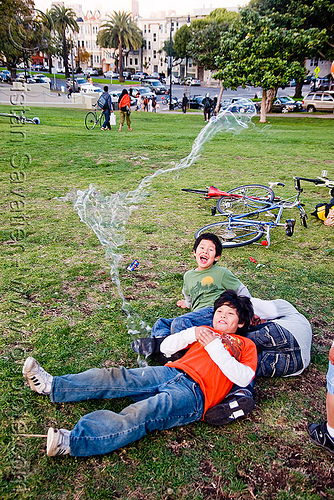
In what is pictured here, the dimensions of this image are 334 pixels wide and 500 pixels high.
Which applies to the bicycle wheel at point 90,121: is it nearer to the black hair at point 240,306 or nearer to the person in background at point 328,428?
the black hair at point 240,306

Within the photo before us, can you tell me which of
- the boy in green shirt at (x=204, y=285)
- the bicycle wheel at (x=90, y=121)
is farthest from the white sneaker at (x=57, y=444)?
the bicycle wheel at (x=90, y=121)

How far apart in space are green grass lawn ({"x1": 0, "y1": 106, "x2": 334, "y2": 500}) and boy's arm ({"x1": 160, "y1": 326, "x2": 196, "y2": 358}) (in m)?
0.38

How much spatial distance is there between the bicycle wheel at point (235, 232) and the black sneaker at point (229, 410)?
11.5 ft

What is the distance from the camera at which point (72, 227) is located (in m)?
6.67

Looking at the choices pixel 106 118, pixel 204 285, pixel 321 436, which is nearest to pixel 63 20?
pixel 106 118

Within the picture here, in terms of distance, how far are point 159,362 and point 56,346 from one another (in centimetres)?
98

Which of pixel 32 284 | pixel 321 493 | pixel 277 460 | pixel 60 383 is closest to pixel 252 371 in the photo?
pixel 277 460

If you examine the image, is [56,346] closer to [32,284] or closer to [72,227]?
[32,284]

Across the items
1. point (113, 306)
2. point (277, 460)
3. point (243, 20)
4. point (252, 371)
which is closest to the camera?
point (277, 460)

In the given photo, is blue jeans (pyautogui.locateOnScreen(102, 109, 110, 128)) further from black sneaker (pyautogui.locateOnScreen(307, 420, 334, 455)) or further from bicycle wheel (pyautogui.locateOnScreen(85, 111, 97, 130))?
black sneaker (pyautogui.locateOnScreen(307, 420, 334, 455))

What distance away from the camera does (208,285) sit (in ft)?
12.9

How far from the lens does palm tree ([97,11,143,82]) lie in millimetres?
71188

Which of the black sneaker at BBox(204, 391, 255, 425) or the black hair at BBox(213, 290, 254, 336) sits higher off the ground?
the black hair at BBox(213, 290, 254, 336)

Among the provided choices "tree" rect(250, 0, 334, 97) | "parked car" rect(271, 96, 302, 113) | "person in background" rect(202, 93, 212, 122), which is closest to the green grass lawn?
"person in background" rect(202, 93, 212, 122)
